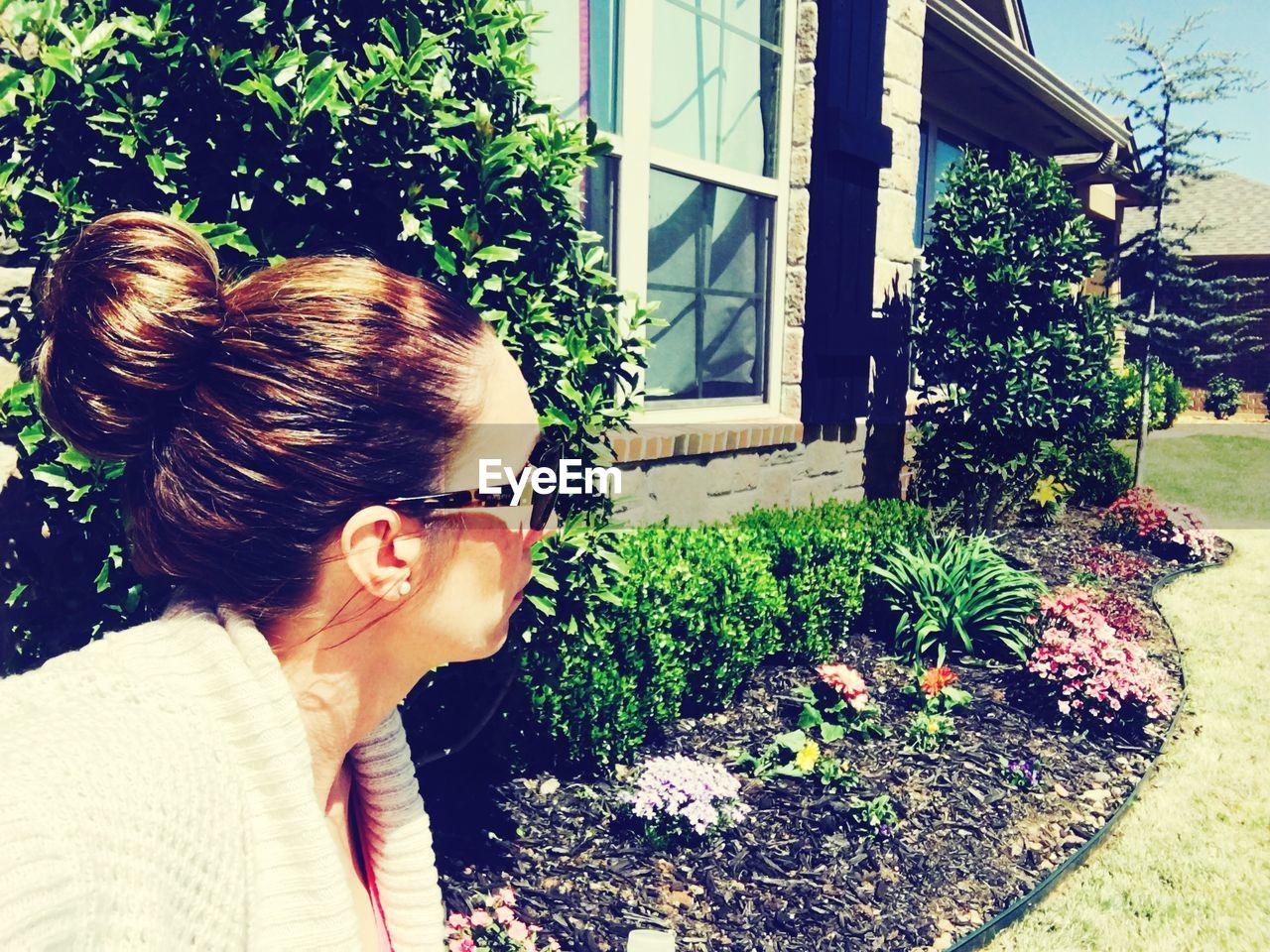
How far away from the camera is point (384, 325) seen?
51.5 inches

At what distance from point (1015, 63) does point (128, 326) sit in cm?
1065

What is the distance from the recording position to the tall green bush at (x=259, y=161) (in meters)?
2.18

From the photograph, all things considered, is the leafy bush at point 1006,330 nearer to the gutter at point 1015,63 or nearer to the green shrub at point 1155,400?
the gutter at point 1015,63

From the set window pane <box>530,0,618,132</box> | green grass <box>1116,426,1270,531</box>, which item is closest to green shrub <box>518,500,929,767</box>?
window pane <box>530,0,618,132</box>

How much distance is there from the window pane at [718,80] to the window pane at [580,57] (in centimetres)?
45

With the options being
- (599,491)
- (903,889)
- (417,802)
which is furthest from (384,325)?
(903,889)

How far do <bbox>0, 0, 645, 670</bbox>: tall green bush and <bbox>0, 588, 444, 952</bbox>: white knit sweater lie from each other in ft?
3.59

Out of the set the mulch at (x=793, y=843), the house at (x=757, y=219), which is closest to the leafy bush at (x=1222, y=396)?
the house at (x=757, y=219)

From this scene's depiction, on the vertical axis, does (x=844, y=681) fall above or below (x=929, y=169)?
below

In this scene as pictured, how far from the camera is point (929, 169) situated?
10.8 metres

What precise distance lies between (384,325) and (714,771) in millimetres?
2919

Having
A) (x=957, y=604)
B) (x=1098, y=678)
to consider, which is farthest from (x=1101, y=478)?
(x=1098, y=678)

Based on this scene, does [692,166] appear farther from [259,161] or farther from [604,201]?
[259,161]

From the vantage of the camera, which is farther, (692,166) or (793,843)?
(692,166)
